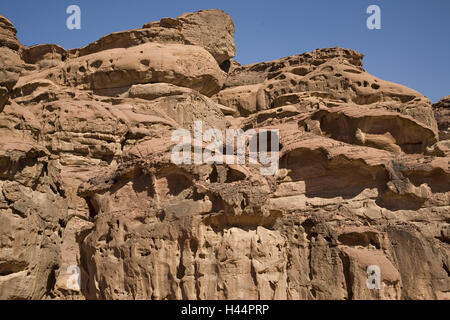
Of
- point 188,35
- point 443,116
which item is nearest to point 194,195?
point 188,35

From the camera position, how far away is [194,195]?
12445mm

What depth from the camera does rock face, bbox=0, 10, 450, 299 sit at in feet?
39.7

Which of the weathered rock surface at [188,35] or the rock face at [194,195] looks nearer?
the rock face at [194,195]

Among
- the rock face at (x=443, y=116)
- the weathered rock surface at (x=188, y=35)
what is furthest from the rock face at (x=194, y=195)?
the rock face at (x=443, y=116)

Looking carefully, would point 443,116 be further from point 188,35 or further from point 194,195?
point 194,195

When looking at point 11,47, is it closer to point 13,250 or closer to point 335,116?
point 13,250

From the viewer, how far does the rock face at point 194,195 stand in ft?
39.7

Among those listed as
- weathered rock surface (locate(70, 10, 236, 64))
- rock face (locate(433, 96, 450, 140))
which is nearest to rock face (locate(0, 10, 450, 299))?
weathered rock surface (locate(70, 10, 236, 64))

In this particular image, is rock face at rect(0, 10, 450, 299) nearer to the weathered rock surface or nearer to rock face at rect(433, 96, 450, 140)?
the weathered rock surface

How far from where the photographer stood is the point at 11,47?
15.1 meters

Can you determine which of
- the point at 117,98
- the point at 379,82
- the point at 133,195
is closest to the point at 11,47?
the point at 133,195

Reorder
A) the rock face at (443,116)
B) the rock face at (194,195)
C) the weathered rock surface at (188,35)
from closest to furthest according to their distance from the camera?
the rock face at (194,195) < the weathered rock surface at (188,35) < the rock face at (443,116)

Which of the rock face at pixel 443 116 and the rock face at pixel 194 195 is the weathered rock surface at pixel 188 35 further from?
the rock face at pixel 443 116

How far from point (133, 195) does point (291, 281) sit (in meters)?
4.22
